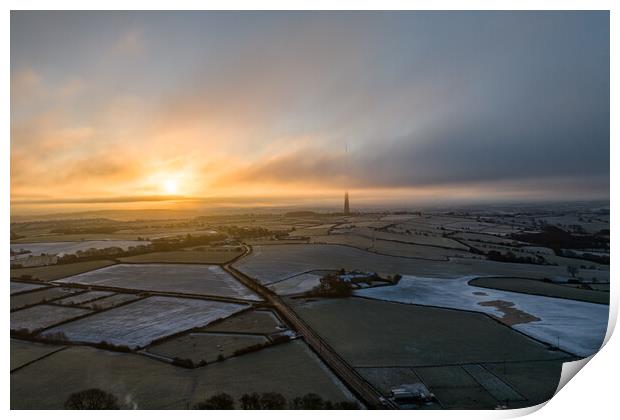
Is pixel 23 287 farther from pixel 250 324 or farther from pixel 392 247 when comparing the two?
pixel 392 247

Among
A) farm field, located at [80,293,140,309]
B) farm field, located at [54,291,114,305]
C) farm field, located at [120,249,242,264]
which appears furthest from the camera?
farm field, located at [120,249,242,264]

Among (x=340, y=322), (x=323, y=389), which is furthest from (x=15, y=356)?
(x=340, y=322)

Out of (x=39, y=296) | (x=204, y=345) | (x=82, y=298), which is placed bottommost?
(x=204, y=345)

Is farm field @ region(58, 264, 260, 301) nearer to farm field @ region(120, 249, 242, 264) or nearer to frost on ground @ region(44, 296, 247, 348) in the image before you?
farm field @ region(120, 249, 242, 264)

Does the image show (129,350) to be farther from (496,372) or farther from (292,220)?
(292,220)

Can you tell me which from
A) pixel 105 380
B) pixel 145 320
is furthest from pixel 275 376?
pixel 145 320

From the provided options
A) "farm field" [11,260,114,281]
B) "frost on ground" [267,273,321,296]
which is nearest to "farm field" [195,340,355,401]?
"frost on ground" [267,273,321,296]
